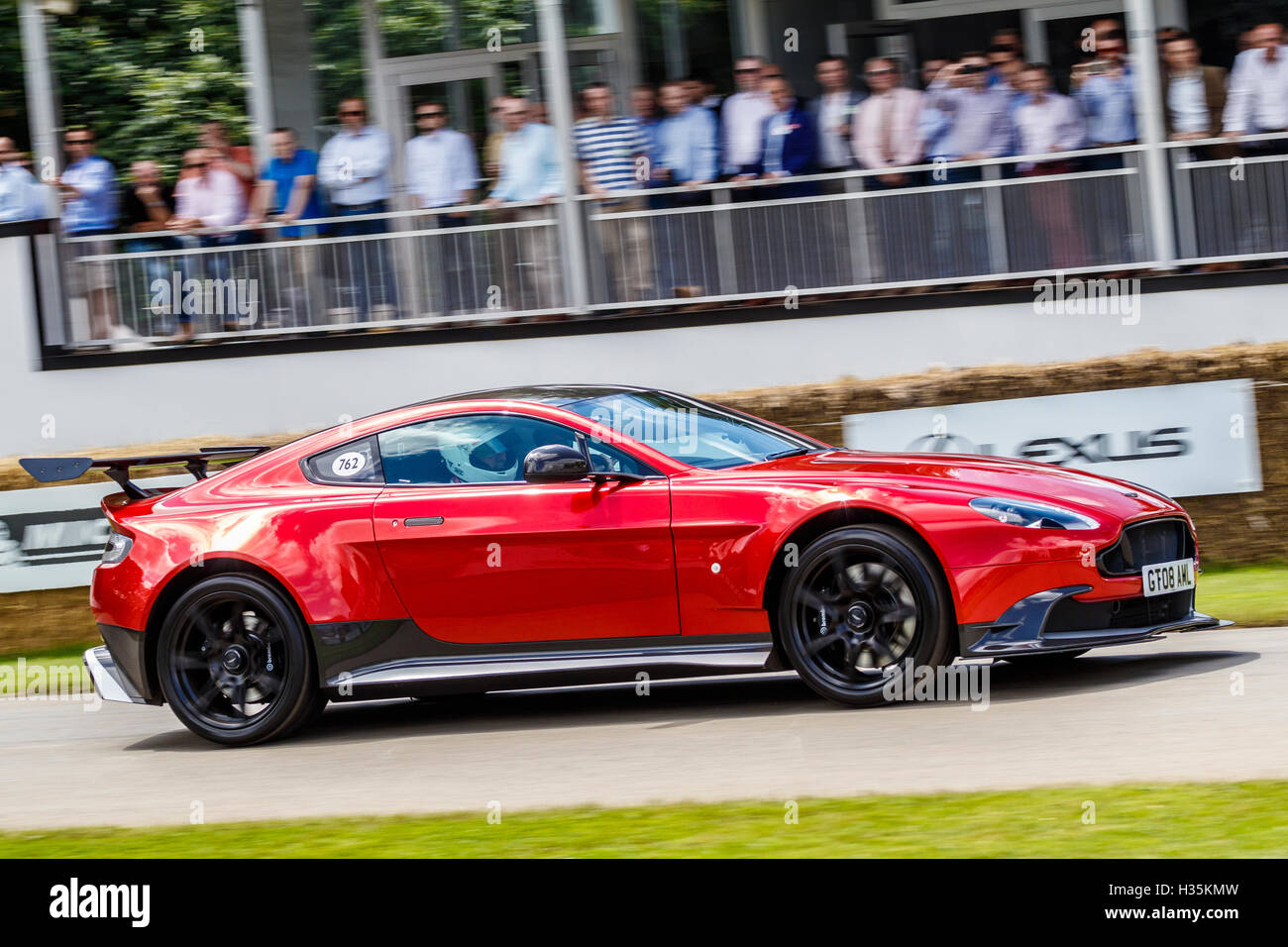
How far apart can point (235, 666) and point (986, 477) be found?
357 cm

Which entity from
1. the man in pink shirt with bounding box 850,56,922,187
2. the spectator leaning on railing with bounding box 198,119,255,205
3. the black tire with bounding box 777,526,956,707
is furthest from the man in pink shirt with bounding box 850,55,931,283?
the black tire with bounding box 777,526,956,707

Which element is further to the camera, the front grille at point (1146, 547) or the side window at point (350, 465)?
the side window at point (350, 465)

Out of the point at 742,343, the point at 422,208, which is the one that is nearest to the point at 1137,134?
the point at 742,343

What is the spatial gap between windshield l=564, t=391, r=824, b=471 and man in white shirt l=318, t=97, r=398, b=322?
6.25 m

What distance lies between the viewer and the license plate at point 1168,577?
7094mm

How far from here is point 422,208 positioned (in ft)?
46.5

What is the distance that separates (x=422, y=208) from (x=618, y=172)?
5.95ft

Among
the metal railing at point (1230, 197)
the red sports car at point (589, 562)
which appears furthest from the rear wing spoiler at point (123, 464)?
the metal railing at point (1230, 197)

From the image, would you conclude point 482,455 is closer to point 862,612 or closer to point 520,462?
point 520,462

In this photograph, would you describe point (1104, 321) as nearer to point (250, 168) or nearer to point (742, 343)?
point (742, 343)

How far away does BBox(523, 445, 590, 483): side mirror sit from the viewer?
721 cm

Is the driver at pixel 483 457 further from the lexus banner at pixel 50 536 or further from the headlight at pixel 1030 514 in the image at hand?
the lexus banner at pixel 50 536

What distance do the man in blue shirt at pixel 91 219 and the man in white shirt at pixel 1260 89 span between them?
30.4 ft

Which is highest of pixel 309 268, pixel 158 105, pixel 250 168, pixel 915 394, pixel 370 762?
pixel 158 105
